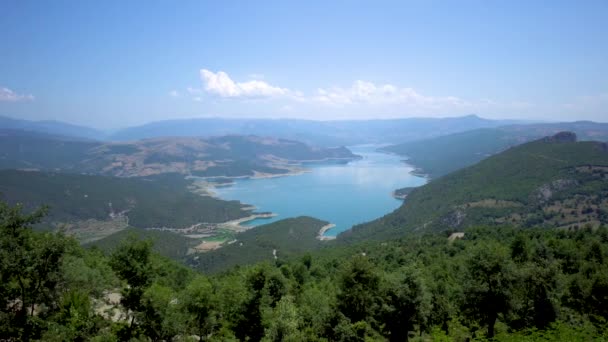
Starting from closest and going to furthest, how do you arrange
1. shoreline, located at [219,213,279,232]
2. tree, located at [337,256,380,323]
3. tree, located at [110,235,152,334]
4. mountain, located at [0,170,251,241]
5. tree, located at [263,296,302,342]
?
tree, located at [263,296,302,342] → tree, located at [110,235,152,334] → tree, located at [337,256,380,323] → mountain, located at [0,170,251,241] → shoreline, located at [219,213,279,232]

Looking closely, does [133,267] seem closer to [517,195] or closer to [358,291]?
[358,291]

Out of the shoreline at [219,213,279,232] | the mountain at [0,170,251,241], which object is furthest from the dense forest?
the mountain at [0,170,251,241]

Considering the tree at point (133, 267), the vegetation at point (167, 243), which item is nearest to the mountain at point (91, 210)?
A: the vegetation at point (167, 243)

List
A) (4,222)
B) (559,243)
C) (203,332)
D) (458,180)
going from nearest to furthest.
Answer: (4,222) → (203,332) → (559,243) → (458,180)

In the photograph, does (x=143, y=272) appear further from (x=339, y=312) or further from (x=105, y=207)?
(x=105, y=207)

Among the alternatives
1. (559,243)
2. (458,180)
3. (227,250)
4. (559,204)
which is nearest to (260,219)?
(227,250)

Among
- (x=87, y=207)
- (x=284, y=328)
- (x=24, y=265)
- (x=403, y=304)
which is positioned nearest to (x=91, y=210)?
(x=87, y=207)

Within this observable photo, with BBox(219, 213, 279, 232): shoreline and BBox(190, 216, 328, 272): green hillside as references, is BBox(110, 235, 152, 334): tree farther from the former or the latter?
BBox(219, 213, 279, 232): shoreline
